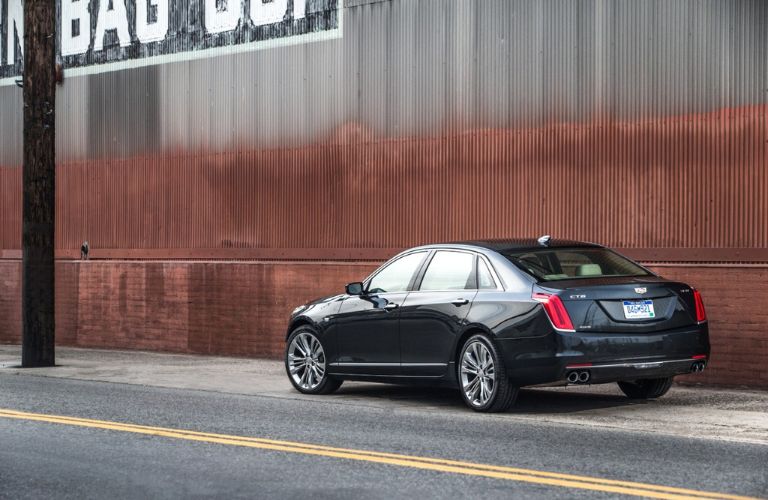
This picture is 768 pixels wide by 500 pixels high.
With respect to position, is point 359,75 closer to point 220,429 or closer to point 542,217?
point 542,217

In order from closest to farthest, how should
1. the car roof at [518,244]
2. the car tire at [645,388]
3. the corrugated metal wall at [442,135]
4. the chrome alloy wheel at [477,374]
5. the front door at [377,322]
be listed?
1. the chrome alloy wheel at [477,374]
2. the car roof at [518,244]
3. the car tire at [645,388]
4. the front door at [377,322]
5. the corrugated metal wall at [442,135]

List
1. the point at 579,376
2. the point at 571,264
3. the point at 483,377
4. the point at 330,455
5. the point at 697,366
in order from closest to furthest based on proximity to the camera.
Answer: the point at 330,455
the point at 579,376
the point at 697,366
the point at 483,377
the point at 571,264

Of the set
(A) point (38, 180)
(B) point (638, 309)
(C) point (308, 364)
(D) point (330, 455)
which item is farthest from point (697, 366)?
(A) point (38, 180)

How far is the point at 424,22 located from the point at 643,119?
391 cm

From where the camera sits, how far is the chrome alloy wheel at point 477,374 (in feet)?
38.0

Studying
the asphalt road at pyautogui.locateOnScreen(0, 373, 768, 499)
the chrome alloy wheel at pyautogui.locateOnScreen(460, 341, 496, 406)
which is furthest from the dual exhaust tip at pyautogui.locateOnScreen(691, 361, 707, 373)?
the chrome alloy wheel at pyautogui.locateOnScreen(460, 341, 496, 406)

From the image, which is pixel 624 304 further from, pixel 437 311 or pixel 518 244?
pixel 437 311

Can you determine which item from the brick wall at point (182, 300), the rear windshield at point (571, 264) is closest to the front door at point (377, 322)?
the rear windshield at point (571, 264)

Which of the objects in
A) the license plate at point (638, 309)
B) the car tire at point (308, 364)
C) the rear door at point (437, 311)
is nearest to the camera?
the license plate at point (638, 309)

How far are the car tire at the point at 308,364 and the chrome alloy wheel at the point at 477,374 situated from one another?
84.7 inches

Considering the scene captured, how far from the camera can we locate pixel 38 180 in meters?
17.9

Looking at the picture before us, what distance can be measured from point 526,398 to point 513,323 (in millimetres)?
1795

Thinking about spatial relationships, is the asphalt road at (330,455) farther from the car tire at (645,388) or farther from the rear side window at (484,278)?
the car tire at (645,388)

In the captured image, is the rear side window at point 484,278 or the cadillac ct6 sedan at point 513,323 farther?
the rear side window at point 484,278
